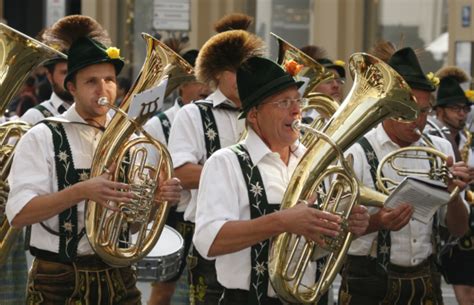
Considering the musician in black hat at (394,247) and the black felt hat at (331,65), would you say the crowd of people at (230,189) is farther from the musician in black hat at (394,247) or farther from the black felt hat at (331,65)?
the black felt hat at (331,65)

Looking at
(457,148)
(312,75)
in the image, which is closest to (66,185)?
(312,75)

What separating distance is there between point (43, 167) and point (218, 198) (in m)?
1.10

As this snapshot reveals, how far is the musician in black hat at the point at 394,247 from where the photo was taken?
7.46 meters

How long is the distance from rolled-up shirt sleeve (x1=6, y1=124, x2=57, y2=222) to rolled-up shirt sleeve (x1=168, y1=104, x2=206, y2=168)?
1.54 metres

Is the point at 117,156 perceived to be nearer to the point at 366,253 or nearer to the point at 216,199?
the point at 216,199

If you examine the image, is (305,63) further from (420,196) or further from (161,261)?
(420,196)

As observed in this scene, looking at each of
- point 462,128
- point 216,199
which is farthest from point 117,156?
point 462,128

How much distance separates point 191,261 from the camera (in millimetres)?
8352

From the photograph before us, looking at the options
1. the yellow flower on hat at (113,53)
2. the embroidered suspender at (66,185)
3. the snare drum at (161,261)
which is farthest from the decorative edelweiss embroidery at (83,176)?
the snare drum at (161,261)

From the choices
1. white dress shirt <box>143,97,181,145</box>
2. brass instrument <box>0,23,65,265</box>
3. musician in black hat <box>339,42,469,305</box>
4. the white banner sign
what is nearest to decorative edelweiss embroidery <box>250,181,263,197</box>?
musician in black hat <box>339,42,469,305</box>

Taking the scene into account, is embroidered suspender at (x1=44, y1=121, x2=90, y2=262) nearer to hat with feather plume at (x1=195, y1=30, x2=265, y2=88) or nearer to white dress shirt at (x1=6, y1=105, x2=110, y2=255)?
white dress shirt at (x1=6, y1=105, x2=110, y2=255)

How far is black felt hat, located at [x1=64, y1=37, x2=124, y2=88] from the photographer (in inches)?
281

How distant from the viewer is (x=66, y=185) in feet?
23.0

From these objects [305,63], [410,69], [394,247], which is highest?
[410,69]
